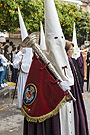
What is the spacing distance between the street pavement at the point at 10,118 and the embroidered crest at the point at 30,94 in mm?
2187

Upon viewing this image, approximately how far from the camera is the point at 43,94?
218cm

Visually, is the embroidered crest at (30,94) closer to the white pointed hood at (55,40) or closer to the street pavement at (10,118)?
the white pointed hood at (55,40)

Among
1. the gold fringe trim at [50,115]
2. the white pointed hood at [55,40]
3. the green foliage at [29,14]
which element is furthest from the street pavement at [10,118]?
the green foliage at [29,14]

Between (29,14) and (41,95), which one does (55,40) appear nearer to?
(41,95)

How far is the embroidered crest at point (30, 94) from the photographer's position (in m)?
2.23

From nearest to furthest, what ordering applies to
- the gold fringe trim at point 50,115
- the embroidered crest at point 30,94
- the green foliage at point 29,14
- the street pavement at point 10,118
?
the gold fringe trim at point 50,115 → the embroidered crest at point 30,94 → the street pavement at point 10,118 → the green foliage at point 29,14

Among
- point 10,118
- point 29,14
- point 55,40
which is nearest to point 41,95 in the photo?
point 55,40

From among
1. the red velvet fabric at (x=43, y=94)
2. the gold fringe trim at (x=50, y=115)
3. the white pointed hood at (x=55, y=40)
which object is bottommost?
the gold fringe trim at (x=50, y=115)

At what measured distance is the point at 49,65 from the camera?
7.41ft

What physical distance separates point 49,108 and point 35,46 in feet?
2.78

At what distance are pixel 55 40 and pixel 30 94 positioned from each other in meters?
0.76

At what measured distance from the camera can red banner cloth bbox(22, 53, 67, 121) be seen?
213cm

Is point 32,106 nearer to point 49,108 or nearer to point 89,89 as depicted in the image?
point 49,108

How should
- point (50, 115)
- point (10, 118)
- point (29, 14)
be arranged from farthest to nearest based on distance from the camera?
1. point (29, 14)
2. point (10, 118)
3. point (50, 115)
